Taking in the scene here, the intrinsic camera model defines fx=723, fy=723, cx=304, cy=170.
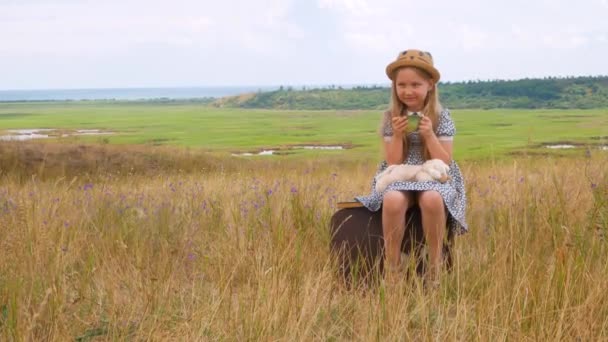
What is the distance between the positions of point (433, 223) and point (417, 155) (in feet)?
1.58

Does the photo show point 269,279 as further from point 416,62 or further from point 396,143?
point 416,62

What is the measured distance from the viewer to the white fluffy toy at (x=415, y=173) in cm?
392

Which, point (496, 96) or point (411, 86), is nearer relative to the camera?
point (411, 86)

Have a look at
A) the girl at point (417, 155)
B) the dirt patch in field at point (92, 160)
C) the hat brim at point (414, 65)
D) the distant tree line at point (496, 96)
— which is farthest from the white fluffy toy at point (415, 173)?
the distant tree line at point (496, 96)

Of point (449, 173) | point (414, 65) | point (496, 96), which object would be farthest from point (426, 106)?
point (496, 96)

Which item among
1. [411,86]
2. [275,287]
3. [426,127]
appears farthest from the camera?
[411,86]

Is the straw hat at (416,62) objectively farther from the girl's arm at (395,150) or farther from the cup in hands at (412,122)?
the girl's arm at (395,150)

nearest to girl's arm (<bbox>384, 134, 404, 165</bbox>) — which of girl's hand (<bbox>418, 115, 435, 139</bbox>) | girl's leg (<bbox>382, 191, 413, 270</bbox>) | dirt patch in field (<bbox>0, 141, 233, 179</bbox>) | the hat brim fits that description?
girl's hand (<bbox>418, 115, 435, 139</bbox>)

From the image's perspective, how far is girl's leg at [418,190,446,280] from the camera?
3.81 metres

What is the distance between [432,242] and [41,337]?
201cm

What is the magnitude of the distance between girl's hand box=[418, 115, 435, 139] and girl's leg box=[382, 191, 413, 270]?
0.35m

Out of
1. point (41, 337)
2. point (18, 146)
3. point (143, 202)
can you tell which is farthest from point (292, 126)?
point (41, 337)

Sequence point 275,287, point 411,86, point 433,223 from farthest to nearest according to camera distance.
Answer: point 411,86, point 433,223, point 275,287

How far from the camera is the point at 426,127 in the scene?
3.97 metres
